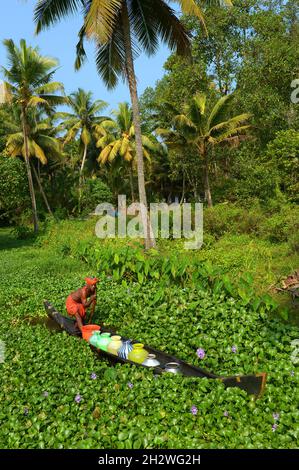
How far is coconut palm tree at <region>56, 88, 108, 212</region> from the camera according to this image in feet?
91.7

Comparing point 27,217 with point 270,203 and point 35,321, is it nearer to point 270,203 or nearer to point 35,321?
point 270,203

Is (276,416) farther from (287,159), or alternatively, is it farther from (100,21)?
(287,159)

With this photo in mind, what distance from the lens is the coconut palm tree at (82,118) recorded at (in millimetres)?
27953

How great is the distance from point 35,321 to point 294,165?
36.5 feet

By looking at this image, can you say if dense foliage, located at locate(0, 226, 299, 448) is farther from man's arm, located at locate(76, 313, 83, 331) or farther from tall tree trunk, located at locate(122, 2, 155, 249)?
tall tree trunk, located at locate(122, 2, 155, 249)

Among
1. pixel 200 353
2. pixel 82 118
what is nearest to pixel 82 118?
pixel 82 118

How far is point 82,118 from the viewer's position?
2833 cm

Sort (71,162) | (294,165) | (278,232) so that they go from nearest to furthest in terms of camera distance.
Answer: (278,232)
(294,165)
(71,162)

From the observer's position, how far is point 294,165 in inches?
586

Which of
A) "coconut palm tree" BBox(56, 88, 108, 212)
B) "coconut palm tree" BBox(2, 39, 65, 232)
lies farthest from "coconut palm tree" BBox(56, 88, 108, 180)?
"coconut palm tree" BBox(2, 39, 65, 232)

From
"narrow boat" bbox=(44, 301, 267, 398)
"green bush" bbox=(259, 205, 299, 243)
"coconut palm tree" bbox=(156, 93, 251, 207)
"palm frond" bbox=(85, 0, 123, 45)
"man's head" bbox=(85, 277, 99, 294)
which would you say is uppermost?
"palm frond" bbox=(85, 0, 123, 45)

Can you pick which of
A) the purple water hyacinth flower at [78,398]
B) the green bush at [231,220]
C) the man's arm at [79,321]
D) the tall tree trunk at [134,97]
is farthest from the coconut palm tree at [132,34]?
the purple water hyacinth flower at [78,398]
